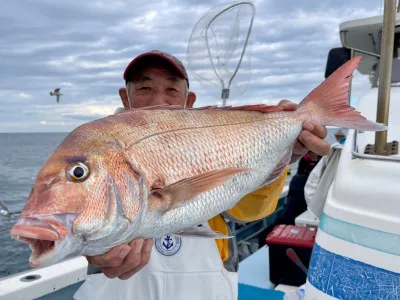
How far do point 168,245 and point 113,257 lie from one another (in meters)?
0.73

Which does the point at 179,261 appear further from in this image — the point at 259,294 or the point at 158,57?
the point at 259,294

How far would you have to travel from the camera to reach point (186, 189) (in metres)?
1.38

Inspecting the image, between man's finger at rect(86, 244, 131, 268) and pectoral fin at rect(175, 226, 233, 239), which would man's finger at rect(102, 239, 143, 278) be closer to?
man's finger at rect(86, 244, 131, 268)

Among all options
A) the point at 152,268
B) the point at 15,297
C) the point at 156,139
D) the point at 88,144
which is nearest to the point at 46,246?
the point at 88,144

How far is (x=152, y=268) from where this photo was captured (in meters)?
2.16

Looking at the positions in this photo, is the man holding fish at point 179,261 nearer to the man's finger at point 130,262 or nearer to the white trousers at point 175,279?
the white trousers at point 175,279

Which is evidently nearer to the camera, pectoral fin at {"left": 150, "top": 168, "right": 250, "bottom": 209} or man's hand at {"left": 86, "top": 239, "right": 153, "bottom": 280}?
pectoral fin at {"left": 150, "top": 168, "right": 250, "bottom": 209}

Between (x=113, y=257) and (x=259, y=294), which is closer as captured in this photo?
(x=113, y=257)

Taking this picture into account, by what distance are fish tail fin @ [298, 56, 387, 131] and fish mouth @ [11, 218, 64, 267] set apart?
116 cm

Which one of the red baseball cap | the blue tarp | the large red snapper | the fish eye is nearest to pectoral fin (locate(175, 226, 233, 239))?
the large red snapper

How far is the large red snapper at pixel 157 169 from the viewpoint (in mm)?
1206

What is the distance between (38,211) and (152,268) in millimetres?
1089

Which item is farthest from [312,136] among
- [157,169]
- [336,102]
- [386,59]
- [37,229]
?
[37,229]

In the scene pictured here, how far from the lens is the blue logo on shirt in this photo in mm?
2207
